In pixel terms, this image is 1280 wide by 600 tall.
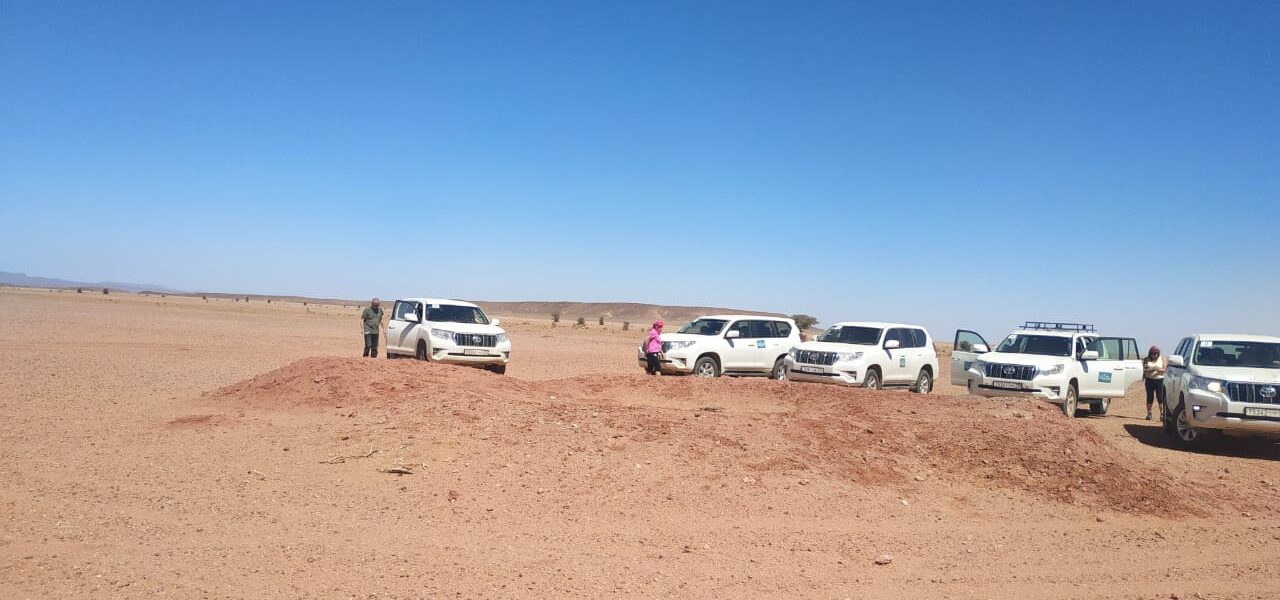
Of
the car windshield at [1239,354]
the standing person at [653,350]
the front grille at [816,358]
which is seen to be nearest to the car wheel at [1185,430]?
the car windshield at [1239,354]

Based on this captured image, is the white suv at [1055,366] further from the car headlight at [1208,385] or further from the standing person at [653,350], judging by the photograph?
the standing person at [653,350]

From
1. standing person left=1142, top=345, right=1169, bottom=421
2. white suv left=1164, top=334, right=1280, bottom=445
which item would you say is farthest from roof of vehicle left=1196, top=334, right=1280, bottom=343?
standing person left=1142, top=345, right=1169, bottom=421

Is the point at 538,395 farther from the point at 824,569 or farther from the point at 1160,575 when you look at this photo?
the point at 1160,575

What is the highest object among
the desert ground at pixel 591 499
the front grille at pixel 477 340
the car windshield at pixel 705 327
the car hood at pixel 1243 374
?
the car windshield at pixel 705 327

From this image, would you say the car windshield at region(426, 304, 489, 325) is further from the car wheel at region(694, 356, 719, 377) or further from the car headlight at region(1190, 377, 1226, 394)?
the car headlight at region(1190, 377, 1226, 394)

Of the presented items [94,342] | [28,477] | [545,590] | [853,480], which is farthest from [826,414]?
[94,342]

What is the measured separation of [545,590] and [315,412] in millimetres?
6824

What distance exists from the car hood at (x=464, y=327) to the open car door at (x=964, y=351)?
33.6 ft

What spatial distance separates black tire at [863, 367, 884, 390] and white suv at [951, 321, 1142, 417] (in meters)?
1.77

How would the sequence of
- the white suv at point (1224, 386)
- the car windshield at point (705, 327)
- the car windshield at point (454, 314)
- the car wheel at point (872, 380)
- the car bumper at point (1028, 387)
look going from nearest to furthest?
1. the white suv at point (1224, 386)
2. the car bumper at point (1028, 387)
3. the car wheel at point (872, 380)
4. the car windshield at point (454, 314)
5. the car windshield at point (705, 327)

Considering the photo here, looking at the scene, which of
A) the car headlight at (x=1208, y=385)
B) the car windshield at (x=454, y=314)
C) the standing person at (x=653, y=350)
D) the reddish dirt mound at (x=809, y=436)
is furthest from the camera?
the car windshield at (x=454, y=314)

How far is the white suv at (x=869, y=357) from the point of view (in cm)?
1733

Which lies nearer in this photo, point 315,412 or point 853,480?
point 853,480

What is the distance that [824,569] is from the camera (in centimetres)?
654
